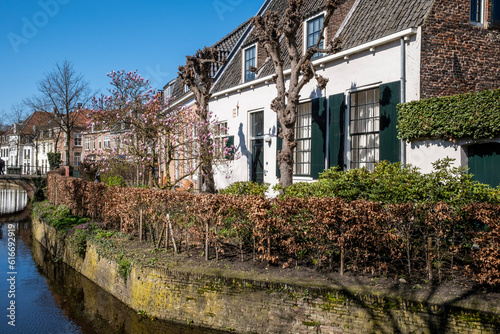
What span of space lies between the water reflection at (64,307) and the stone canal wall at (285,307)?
10.5 inches

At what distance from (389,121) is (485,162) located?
2433 mm

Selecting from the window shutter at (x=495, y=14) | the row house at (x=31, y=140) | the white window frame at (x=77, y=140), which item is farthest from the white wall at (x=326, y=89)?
the row house at (x=31, y=140)

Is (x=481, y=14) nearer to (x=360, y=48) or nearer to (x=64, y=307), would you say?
(x=360, y=48)

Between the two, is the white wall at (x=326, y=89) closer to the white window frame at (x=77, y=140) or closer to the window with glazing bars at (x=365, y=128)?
the window with glazing bars at (x=365, y=128)

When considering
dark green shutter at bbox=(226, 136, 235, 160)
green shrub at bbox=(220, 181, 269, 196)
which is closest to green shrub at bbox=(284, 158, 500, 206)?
green shrub at bbox=(220, 181, 269, 196)

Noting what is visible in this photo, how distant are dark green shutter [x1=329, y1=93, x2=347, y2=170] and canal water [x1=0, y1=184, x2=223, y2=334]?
270 inches

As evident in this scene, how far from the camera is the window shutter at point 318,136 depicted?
12.9m

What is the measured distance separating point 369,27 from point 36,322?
1111 centimetres

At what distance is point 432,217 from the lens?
6176mm

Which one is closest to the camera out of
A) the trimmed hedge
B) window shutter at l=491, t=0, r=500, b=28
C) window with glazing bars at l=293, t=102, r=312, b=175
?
the trimmed hedge

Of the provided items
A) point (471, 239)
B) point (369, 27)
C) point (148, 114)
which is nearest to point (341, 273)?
point (471, 239)

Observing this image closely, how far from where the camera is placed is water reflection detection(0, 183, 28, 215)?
31209mm

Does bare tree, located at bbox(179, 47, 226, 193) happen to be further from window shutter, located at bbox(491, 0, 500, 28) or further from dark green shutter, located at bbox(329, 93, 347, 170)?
window shutter, located at bbox(491, 0, 500, 28)

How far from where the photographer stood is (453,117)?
932 centimetres
